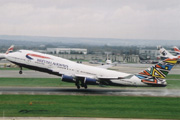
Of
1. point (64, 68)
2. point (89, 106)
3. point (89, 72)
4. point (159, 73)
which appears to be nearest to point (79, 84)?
point (89, 72)

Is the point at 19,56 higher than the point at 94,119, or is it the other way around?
the point at 19,56

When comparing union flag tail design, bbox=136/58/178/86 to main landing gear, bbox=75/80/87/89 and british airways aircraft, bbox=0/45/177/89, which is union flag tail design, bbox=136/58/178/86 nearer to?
british airways aircraft, bbox=0/45/177/89

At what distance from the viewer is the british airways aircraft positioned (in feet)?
138

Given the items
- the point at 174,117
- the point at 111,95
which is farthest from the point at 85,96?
the point at 174,117

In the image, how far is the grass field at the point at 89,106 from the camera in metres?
27.5

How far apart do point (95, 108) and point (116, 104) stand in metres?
3.65

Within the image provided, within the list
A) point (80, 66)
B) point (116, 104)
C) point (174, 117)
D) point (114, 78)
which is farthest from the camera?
point (80, 66)

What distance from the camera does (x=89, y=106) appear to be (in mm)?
31469

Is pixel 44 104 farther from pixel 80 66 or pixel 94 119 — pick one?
pixel 80 66

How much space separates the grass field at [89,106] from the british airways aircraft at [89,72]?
16.3ft

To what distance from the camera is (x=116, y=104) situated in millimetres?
33156

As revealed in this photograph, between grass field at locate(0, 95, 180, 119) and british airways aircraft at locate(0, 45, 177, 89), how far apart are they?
4.95 m

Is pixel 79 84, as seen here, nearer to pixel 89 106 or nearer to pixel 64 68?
pixel 64 68

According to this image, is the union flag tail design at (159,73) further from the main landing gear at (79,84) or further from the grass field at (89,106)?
the main landing gear at (79,84)
